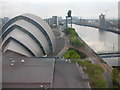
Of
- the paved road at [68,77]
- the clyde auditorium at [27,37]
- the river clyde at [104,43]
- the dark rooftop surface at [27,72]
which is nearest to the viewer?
the paved road at [68,77]

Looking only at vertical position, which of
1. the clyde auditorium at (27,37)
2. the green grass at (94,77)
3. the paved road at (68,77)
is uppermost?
the clyde auditorium at (27,37)

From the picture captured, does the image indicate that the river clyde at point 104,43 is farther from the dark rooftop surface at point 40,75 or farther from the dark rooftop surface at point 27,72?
the dark rooftop surface at point 27,72

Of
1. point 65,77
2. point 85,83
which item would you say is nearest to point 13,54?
point 65,77

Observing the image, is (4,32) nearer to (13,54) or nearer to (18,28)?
(18,28)

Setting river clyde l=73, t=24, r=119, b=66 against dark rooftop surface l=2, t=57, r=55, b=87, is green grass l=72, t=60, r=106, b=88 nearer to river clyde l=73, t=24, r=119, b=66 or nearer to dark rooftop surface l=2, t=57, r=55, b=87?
dark rooftop surface l=2, t=57, r=55, b=87

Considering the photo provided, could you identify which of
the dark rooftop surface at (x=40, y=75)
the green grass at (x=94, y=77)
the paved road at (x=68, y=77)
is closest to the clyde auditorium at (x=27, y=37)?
the dark rooftop surface at (x=40, y=75)

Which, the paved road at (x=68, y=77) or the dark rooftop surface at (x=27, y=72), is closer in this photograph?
the paved road at (x=68, y=77)

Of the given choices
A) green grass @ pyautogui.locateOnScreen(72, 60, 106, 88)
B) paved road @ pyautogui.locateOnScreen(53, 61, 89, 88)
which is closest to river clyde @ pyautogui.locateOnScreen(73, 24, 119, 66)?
green grass @ pyautogui.locateOnScreen(72, 60, 106, 88)

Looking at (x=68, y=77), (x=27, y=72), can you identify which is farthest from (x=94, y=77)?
(x=27, y=72)
